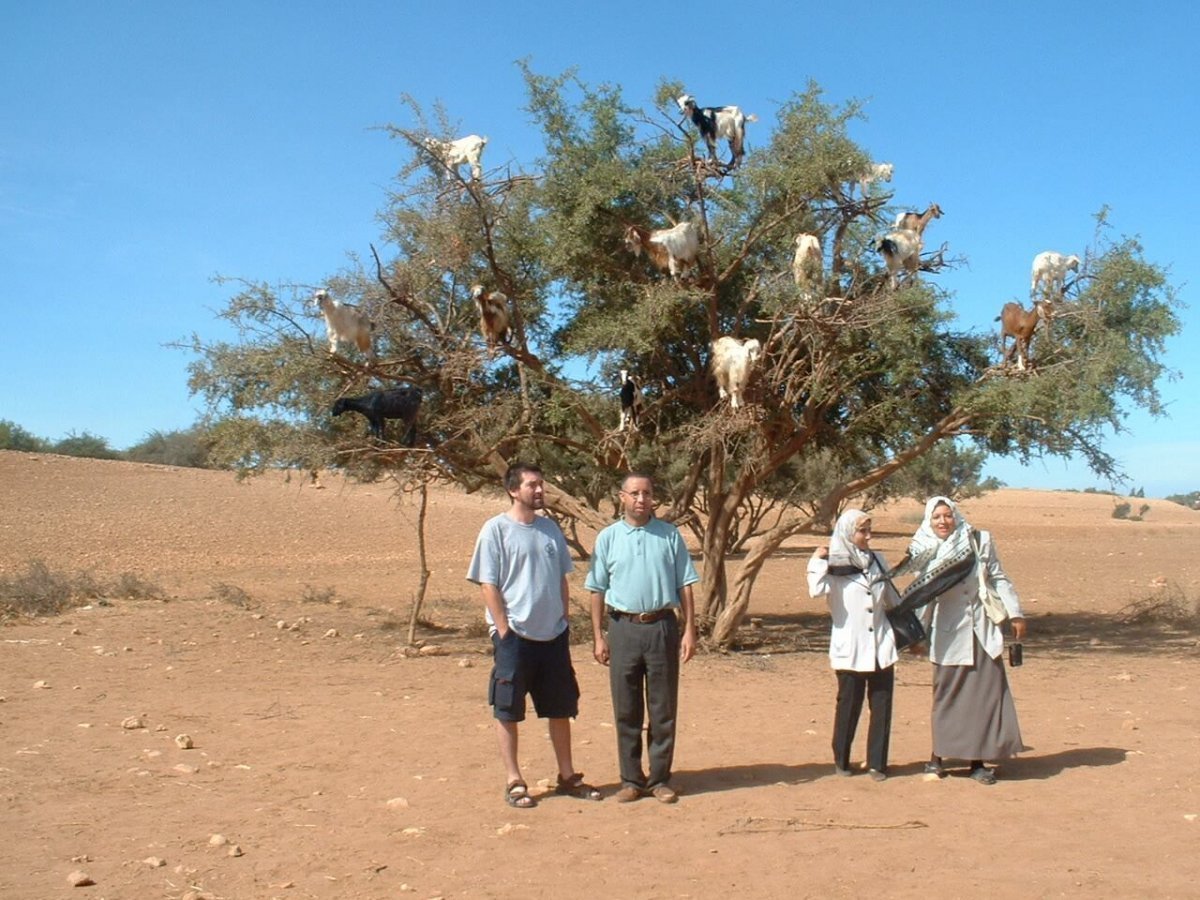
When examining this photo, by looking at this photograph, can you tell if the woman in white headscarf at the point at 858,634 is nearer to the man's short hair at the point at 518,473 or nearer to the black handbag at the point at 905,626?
the black handbag at the point at 905,626

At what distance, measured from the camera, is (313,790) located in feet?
19.6

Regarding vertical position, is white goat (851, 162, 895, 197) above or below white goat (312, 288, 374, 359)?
above

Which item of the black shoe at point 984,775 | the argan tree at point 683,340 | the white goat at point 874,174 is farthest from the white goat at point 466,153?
the black shoe at point 984,775

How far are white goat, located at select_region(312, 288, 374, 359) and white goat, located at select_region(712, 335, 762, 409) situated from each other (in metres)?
3.48

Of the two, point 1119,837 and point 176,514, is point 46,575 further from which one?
point 176,514

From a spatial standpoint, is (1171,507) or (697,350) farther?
(1171,507)

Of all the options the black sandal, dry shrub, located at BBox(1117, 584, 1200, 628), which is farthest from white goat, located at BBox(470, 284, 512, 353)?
dry shrub, located at BBox(1117, 584, 1200, 628)

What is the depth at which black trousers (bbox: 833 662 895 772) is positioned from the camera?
6.13m

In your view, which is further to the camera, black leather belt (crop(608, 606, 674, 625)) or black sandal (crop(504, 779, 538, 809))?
black leather belt (crop(608, 606, 674, 625))

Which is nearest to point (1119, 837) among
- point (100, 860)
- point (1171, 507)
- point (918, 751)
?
point (918, 751)

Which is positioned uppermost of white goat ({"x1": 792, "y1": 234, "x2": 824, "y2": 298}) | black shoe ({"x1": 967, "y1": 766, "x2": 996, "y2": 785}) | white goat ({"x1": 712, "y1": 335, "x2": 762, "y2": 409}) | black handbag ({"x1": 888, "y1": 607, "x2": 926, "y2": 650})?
white goat ({"x1": 792, "y1": 234, "x2": 824, "y2": 298})

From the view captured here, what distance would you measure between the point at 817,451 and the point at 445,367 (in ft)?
15.7

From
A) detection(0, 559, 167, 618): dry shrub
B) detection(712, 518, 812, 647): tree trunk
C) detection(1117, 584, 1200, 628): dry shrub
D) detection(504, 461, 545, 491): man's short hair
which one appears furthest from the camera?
detection(1117, 584, 1200, 628): dry shrub

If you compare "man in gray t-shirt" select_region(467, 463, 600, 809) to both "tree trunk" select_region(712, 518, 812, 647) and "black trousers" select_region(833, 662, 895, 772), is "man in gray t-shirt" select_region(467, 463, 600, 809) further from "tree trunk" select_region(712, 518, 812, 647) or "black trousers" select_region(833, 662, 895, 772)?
"tree trunk" select_region(712, 518, 812, 647)
